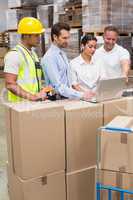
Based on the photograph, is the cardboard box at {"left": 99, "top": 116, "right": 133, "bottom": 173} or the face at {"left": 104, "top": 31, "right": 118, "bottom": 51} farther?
the face at {"left": 104, "top": 31, "right": 118, "bottom": 51}

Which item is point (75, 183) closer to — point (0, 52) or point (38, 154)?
point (38, 154)

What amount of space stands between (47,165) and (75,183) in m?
0.28

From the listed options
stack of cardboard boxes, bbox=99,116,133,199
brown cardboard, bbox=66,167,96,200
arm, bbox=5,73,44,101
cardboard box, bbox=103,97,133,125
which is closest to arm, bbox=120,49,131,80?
cardboard box, bbox=103,97,133,125

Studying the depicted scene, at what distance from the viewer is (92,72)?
3.13 metres

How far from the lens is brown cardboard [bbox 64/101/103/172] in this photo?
2146 millimetres

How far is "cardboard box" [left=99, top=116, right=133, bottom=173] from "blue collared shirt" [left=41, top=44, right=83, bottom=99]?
2.02ft

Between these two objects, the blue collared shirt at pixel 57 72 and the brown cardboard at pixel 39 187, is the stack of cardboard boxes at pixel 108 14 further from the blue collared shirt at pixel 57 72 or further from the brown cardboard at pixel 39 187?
the brown cardboard at pixel 39 187

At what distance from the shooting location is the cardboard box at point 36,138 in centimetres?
199

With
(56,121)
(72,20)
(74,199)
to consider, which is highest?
(72,20)

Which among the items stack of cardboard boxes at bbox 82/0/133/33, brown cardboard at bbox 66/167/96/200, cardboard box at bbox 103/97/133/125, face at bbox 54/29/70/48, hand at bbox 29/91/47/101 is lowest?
brown cardboard at bbox 66/167/96/200

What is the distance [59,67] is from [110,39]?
4.01ft

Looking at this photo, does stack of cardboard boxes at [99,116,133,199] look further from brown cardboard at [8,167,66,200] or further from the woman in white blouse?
the woman in white blouse

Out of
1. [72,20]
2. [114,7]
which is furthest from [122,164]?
[72,20]

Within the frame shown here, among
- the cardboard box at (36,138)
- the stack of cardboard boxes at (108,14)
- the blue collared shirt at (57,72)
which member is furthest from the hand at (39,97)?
the stack of cardboard boxes at (108,14)
